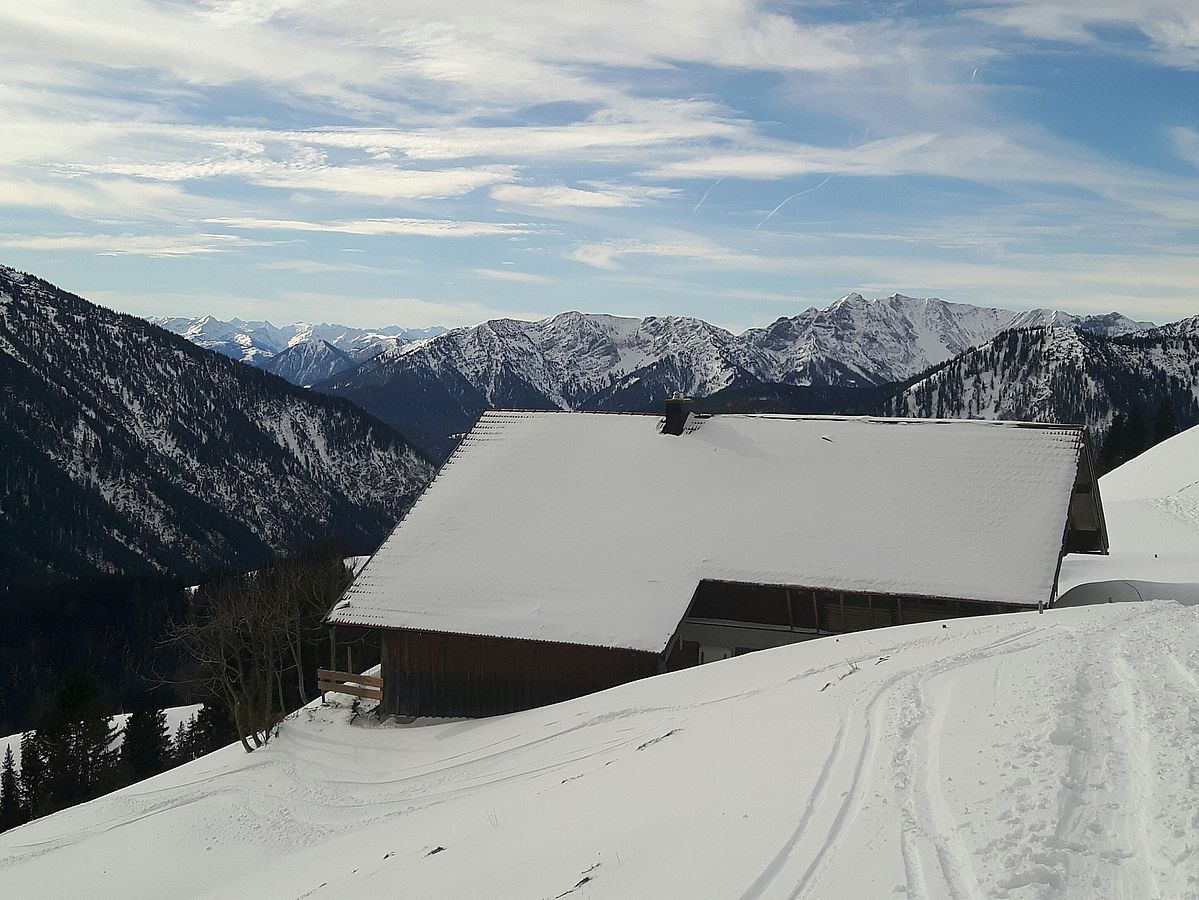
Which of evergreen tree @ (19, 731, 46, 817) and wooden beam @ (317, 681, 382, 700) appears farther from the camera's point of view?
evergreen tree @ (19, 731, 46, 817)

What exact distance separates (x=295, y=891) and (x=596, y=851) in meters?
4.91

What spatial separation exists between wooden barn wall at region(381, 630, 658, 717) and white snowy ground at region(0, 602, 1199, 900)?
85.8 inches

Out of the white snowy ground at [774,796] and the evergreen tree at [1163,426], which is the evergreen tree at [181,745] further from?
the evergreen tree at [1163,426]

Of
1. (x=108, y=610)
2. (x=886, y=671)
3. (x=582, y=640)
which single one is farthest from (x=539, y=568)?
(x=108, y=610)

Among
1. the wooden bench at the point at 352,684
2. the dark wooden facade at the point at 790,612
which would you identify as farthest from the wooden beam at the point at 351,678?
the dark wooden facade at the point at 790,612

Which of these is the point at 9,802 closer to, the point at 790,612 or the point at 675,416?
the point at 675,416

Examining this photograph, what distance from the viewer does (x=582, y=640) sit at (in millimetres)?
19938

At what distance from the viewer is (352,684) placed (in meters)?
23.7

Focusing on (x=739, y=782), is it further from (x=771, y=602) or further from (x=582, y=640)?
(x=771, y=602)

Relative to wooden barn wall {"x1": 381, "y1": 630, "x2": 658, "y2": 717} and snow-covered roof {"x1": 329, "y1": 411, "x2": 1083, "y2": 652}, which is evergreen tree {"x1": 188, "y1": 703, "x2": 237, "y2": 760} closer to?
wooden barn wall {"x1": 381, "y1": 630, "x2": 658, "y2": 717}

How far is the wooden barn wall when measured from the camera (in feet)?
66.8

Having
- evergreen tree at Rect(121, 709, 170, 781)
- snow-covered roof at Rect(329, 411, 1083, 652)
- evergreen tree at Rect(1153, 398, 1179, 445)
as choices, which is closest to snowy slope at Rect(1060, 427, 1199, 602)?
snow-covered roof at Rect(329, 411, 1083, 652)

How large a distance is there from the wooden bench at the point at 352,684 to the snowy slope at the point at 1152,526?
17362 millimetres

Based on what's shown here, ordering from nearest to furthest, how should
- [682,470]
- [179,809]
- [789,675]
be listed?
[789,675], [179,809], [682,470]
